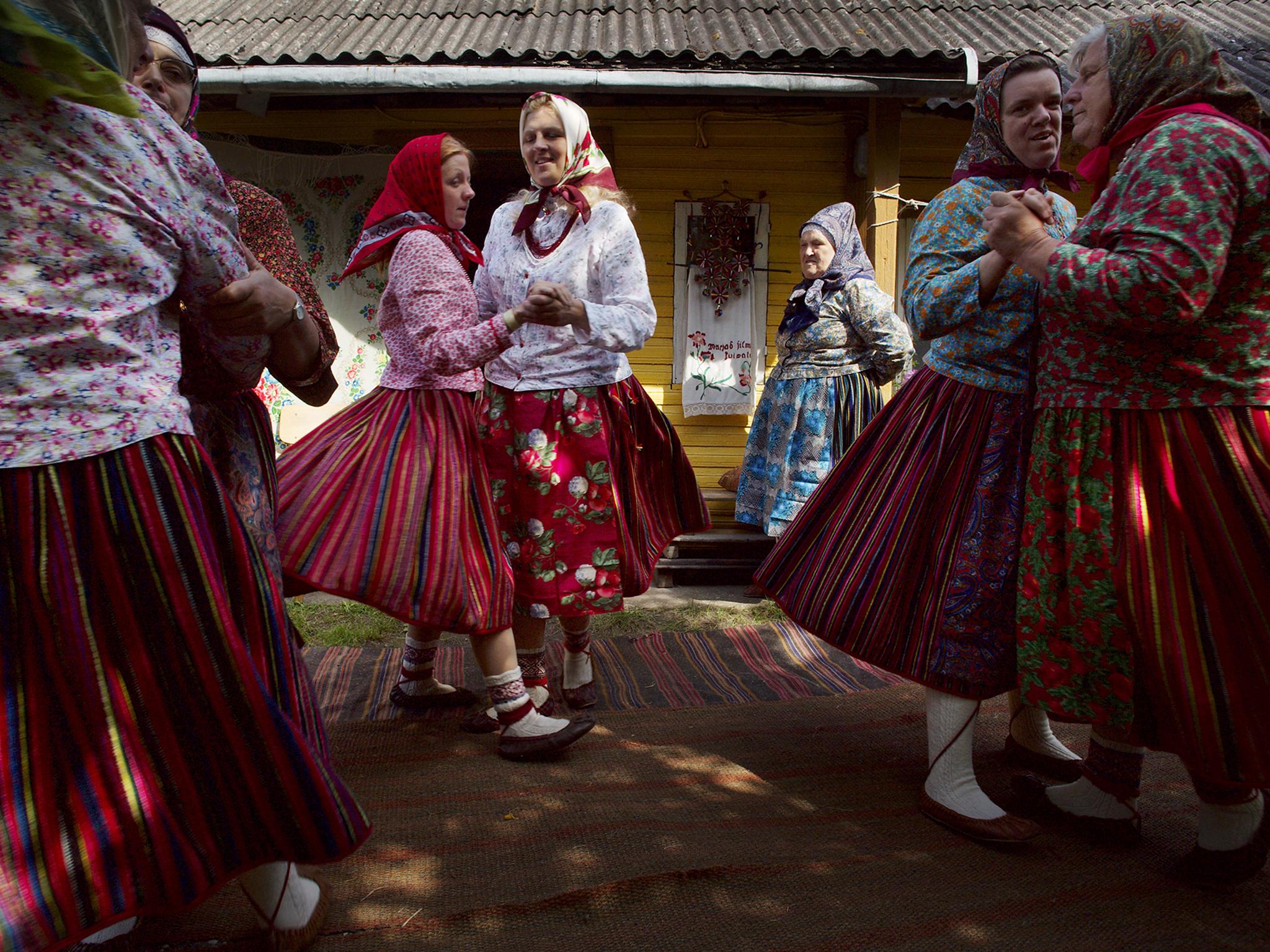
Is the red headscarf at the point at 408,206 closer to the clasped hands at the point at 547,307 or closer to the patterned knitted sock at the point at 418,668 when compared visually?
the clasped hands at the point at 547,307

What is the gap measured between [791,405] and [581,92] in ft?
7.05

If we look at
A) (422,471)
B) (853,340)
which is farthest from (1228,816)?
(853,340)

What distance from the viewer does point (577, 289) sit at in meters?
2.73

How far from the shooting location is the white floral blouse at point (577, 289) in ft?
8.90

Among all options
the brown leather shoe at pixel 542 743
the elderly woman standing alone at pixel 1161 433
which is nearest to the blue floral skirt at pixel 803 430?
the brown leather shoe at pixel 542 743

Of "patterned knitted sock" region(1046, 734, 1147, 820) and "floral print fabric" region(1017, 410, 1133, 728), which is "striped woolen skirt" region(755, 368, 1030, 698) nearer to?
Result: "floral print fabric" region(1017, 410, 1133, 728)

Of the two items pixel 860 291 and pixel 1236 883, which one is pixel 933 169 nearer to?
pixel 860 291

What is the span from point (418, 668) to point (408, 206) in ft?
4.94

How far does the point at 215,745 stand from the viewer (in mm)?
1396

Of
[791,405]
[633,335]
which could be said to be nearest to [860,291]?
[791,405]

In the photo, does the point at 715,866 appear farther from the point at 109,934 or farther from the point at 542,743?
the point at 109,934

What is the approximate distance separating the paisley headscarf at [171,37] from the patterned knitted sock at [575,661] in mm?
1920

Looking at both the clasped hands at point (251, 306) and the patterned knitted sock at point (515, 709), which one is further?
the patterned knitted sock at point (515, 709)

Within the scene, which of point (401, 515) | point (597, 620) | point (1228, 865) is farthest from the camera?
point (597, 620)
